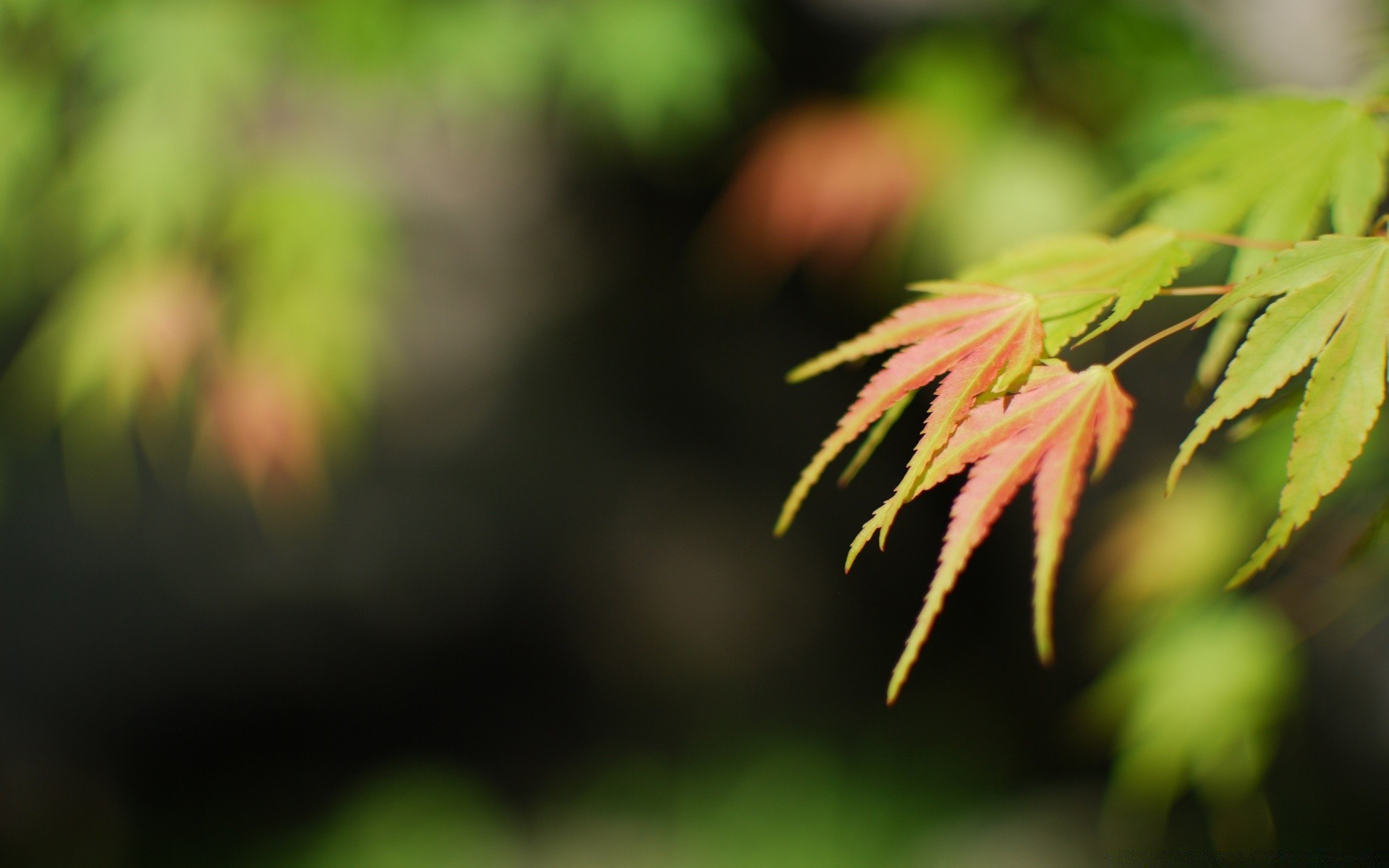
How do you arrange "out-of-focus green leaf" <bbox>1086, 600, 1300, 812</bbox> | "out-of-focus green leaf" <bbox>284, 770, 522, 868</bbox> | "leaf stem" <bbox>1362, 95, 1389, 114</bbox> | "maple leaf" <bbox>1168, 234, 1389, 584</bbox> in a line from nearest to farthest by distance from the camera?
"maple leaf" <bbox>1168, 234, 1389, 584</bbox>
"leaf stem" <bbox>1362, 95, 1389, 114</bbox>
"out-of-focus green leaf" <bbox>1086, 600, 1300, 812</bbox>
"out-of-focus green leaf" <bbox>284, 770, 522, 868</bbox>

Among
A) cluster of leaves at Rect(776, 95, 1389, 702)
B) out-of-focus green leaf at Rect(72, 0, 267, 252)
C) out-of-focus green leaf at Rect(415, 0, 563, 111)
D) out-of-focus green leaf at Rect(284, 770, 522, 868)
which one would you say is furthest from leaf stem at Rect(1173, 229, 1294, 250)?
out-of-focus green leaf at Rect(284, 770, 522, 868)

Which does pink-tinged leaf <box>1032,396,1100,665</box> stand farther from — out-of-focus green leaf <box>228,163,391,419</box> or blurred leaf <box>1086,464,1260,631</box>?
out-of-focus green leaf <box>228,163,391,419</box>

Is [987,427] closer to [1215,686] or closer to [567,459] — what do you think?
[1215,686]

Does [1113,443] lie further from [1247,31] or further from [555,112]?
[555,112]

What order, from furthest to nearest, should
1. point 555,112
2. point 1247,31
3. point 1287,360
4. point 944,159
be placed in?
point 555,112
point 1247,31
point 944,159
point 1287,360

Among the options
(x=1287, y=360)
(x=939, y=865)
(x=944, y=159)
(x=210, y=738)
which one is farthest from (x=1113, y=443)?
(x=210, y=738)

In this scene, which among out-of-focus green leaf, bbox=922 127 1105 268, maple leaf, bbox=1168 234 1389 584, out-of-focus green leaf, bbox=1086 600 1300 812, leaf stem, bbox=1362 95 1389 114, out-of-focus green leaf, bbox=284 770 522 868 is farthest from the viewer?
out-of-focus green leaf, bbox=284 770 522 868

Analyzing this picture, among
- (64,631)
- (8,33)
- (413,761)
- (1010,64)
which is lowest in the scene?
(413,761)
